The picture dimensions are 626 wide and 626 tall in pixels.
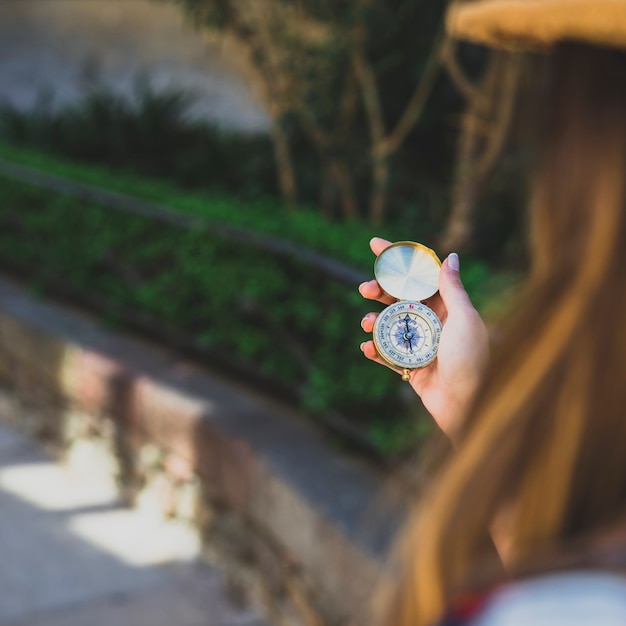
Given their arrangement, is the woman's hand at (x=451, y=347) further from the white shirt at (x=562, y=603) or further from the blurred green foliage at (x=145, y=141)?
the blurred green foliage at (x=145, y=141)

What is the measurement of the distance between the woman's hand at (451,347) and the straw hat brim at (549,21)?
29 centimetres

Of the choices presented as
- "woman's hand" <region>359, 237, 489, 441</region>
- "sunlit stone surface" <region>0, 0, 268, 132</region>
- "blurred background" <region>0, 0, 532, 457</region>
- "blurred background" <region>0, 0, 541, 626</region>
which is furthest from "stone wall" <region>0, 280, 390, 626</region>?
"sunlit stone surface" <region>0, 0, 268, 132</region>

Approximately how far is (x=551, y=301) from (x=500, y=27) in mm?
262

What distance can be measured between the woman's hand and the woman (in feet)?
1.09

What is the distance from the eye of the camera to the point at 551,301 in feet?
2.33

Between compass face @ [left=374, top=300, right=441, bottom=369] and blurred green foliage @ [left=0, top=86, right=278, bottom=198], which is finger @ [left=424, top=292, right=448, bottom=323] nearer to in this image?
compass face @ [left=374, top=300, right=441, bottom=369]

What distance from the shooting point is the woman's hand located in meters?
1.10

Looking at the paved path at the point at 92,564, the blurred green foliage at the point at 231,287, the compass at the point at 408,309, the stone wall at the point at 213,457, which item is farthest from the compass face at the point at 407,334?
the paved path at the point at 92,564

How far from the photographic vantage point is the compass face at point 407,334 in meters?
1.14

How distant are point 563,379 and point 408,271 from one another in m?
0.45

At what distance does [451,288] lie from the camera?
1.11 metres

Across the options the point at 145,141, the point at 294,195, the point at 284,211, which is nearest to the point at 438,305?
the point at 284,211

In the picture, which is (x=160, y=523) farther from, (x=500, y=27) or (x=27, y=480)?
(x=500, y=27)

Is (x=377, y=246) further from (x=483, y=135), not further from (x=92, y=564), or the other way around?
(x=483, y=135)
